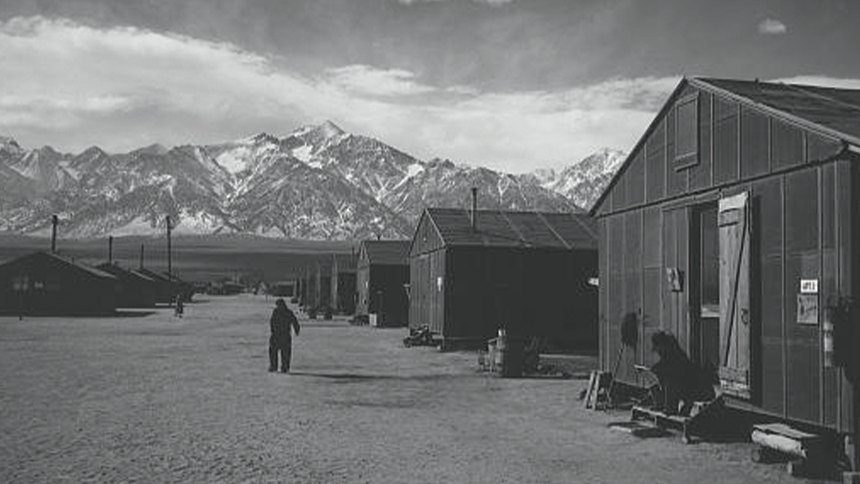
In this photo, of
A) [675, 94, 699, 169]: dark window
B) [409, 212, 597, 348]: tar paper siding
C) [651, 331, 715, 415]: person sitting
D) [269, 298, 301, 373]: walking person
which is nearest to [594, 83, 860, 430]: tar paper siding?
[675, 94, 699, 169]: dark window

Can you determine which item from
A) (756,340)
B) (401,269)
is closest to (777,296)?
(756,340)

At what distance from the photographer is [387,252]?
57250mm

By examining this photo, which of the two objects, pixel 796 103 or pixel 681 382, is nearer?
pixel 796 103

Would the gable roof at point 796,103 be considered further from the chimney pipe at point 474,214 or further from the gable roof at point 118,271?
the gable roof at point 118,271

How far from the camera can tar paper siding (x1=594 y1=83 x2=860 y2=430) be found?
11.8m

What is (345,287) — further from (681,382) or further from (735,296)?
(735,296)

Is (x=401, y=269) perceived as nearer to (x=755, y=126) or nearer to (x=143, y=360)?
(x=143, y=360)

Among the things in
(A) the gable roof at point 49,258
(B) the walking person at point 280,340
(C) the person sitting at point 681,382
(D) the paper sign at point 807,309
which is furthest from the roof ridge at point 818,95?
(A) the gable roof at point 49,258

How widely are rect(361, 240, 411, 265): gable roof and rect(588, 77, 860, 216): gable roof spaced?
37875 millimetres

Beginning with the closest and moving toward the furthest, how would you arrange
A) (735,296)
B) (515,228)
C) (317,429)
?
(735,296)
(317,429)
(515,228)

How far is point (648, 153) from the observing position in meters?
17.8

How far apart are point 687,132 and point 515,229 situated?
2085 centimetres

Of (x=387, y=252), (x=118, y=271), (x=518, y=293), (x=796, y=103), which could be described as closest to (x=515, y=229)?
(x=518, y=293)

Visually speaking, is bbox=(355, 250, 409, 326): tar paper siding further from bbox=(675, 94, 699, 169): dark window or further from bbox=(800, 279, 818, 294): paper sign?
bbox=(800, 279, 818, 294): paper sign
